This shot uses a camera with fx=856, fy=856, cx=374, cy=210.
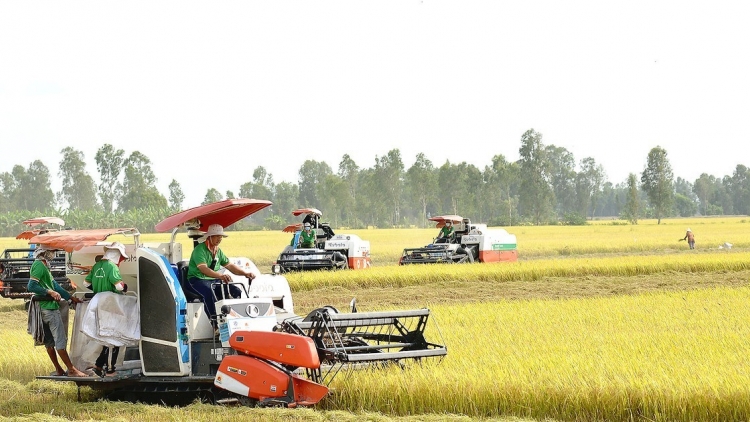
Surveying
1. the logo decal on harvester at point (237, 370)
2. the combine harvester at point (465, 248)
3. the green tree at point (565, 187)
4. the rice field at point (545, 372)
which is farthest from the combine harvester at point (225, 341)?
the green tree at point (565, 187)

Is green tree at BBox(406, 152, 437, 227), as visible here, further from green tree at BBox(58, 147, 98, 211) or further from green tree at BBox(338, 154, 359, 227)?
green tree at BBox(58, 147, 98, 211)

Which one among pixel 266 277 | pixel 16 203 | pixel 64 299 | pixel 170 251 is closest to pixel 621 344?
pixel 266 277

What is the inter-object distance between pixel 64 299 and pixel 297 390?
11.7 feet

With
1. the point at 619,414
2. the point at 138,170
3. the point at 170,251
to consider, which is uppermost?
the point at 138,170

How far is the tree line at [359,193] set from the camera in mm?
104062

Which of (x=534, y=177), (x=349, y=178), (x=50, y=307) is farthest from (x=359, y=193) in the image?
(x=50, y=307)

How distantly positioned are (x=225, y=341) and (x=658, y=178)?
102109 mm

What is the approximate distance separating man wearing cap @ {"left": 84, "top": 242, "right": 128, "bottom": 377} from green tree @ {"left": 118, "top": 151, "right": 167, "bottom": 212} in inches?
3841

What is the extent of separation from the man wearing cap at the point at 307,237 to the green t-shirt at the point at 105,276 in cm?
1712

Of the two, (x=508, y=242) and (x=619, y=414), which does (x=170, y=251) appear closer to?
(x=619, y=414)

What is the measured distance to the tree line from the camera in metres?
104

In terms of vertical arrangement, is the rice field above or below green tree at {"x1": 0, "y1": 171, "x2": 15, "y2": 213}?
below

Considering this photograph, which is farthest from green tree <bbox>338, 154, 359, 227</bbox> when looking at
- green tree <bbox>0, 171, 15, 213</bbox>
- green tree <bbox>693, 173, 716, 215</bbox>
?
green tree <bbox>693, 173, 716, 215</bbox>

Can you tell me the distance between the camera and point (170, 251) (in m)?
9.77
